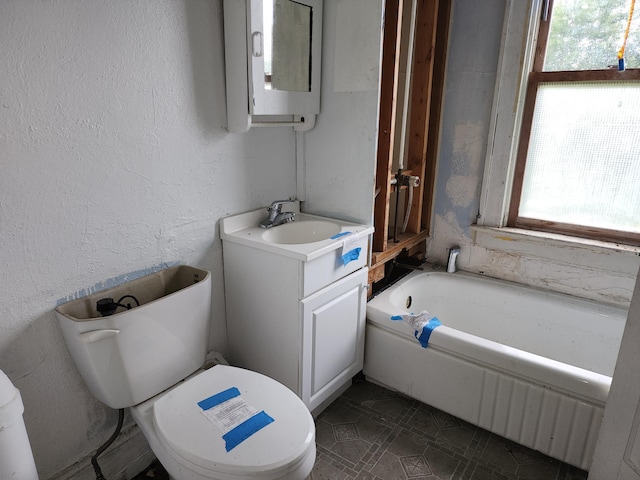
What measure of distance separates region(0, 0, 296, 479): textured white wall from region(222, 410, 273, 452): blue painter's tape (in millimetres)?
565

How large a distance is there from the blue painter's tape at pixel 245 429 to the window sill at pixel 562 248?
63.0 inches

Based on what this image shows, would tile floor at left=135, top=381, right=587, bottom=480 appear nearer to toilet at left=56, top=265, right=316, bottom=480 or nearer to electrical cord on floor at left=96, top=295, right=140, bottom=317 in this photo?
toilet at left=56, top=265, right=316, bottom=480

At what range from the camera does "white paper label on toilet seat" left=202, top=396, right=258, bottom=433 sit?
3.60ft

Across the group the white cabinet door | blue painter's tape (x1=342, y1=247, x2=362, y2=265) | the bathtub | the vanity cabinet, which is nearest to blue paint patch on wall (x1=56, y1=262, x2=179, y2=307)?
the vanity cabinet

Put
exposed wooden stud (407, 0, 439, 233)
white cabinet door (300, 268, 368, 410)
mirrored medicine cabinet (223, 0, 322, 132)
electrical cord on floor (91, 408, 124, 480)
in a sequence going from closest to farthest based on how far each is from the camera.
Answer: electrical cord on floor (91, 408, 124, 480)
mirrored medicine cabinet (223, 0, 322, 132)
white cabinet door (300, 268, 368, 410)
exposed wooden stud (407, 0, 439, 233)

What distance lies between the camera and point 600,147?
188 cm

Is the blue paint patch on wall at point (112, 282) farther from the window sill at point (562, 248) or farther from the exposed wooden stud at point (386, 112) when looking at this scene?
the window sill at point (562, 248)

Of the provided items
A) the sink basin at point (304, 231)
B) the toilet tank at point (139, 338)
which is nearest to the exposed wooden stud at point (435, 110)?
the sink basin at point (304, 231)

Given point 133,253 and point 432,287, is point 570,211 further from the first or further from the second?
point 133,253

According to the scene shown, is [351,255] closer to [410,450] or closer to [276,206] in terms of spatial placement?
[276,206]

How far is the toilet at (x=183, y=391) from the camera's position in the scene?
40.4 inches

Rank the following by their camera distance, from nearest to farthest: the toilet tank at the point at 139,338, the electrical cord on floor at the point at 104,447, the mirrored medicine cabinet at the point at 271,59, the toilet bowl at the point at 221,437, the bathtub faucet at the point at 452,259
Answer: the toilet bowl at the point at 221,437 < the toilet tank at the point at 139,338 < the electrical cord on floor at the point at 104,447 < the mirrored medicine cabinet at the point at 271,59 < the bathtub faucet at the point at 452,259

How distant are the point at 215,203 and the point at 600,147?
1744mm

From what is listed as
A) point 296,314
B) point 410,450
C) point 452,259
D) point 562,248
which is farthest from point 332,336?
point 562,248
